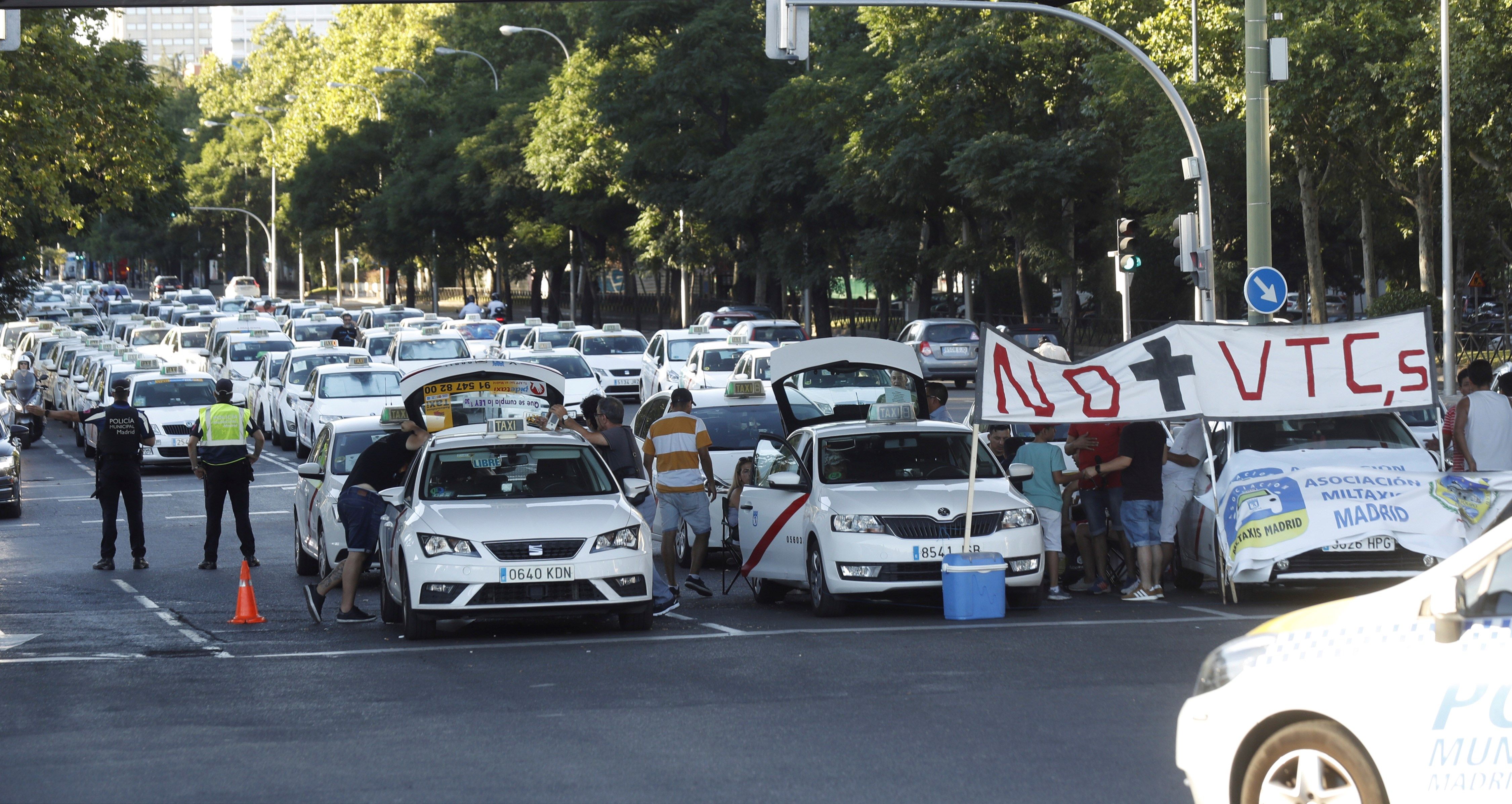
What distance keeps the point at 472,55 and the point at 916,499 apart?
6874 cm

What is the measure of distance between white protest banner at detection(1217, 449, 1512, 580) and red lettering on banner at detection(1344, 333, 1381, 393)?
1.89ft

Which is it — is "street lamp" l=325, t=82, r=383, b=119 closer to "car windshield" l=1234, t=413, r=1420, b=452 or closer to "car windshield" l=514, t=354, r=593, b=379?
"car windshield" l=514, t=354, r=593, b=379

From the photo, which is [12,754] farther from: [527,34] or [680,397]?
[527,34]

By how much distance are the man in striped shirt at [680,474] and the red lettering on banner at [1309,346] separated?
470cm

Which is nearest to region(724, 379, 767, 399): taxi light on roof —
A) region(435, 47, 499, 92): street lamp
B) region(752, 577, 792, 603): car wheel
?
region(752, 577, 792, 603): car wheel

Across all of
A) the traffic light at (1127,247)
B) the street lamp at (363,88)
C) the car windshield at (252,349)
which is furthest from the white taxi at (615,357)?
the street lamp at (363,88)

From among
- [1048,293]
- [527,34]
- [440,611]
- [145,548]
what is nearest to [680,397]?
[440,611]

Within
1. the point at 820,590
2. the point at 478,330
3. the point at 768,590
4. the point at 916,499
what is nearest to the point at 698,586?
the point at 768,590

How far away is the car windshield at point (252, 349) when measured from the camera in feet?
132

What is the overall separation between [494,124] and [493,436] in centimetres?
5771

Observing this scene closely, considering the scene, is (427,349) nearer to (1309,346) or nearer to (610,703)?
(1309,346)

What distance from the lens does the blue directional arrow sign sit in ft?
59.2

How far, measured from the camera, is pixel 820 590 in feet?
43.7

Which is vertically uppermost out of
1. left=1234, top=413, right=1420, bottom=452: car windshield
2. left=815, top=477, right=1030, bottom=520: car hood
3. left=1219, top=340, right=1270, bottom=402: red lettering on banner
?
left=1219, top=340, right=1270, bottom=402: red lettering on banner
